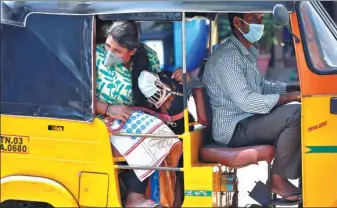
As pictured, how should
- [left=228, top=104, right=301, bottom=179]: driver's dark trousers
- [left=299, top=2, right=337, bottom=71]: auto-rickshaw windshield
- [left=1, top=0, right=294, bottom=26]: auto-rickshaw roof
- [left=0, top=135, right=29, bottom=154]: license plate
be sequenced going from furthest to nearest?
[left=0, top=135, right=29, bottom=154]: license plate
[left=228, top=104, right=301, bottom=179]: driver's dark trousers
[left=299, top=2, right=337, bottom=71]: auto-rickshaw windshield
[left=1, top=0, right=294, bottom=26]: auto-rickshaw roof

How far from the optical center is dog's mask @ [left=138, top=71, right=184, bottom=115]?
470 centimetres

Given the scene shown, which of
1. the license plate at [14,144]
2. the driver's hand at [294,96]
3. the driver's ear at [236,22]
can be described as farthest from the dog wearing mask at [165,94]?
the license plate at [14,144]

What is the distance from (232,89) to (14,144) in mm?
1518

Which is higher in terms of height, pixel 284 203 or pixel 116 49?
pixel 116 49

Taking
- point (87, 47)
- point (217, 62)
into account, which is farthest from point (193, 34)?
point (87, 47)

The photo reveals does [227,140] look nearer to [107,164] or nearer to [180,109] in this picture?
[180,109]

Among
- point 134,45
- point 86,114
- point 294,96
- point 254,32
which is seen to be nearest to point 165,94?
point 134,45

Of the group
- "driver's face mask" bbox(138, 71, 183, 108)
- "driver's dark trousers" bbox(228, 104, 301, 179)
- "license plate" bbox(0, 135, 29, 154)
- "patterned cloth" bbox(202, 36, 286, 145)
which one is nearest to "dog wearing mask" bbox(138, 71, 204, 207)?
"driver's face mask" bbox(138, 71, 183, 108)

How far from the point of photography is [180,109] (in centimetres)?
477

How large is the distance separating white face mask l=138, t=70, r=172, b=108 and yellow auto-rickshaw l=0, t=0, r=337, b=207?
218 mm

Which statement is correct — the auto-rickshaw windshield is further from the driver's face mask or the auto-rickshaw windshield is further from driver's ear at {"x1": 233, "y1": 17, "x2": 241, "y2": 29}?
the driver's face mask

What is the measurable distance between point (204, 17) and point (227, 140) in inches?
48.2

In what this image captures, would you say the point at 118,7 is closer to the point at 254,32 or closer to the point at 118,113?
the point at 118,113

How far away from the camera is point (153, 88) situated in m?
4.71
